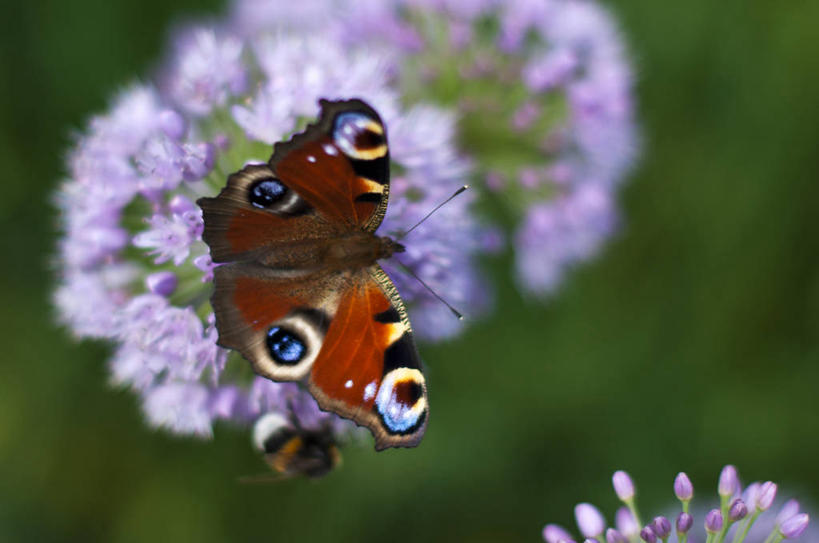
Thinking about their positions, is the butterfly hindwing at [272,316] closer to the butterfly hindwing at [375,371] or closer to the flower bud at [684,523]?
the butterfly hindwing at [375,371]

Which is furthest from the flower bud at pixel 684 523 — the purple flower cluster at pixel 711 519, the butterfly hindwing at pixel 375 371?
the butterfly hindwing at pixel 375 371

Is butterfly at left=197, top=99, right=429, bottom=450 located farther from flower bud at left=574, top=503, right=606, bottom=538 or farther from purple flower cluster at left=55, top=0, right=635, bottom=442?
flower bud at left=574, top=503, right=606, bottom=538

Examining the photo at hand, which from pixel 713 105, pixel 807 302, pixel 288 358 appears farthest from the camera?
pixel 713 105

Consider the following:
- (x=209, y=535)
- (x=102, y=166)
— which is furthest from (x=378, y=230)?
(x=209, y=535)

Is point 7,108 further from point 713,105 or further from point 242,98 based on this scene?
point 713,105

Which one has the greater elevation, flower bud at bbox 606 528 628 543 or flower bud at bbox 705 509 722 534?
flower bud at bbox 606 528 628 543

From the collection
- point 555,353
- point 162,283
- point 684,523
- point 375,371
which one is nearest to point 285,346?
point 375,371

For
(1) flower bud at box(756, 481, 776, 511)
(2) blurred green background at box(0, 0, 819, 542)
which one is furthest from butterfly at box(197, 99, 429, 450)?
(2) blurred green background at box(0, 0, 819, 542)
